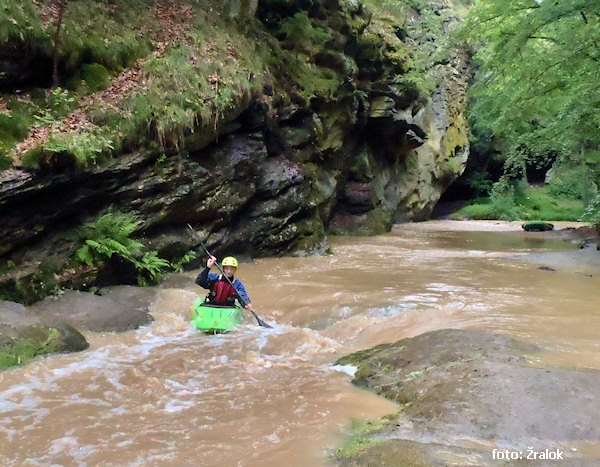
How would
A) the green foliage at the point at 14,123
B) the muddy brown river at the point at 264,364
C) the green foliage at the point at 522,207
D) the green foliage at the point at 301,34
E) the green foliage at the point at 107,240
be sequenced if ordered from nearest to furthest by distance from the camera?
the muddy brown river at the point at 264,364 → the green foliage at the point at 14,123 → the green foliage at the point at 107,240 → the green foliage at the point at 301,34 → the green foliage at the point at 522,207

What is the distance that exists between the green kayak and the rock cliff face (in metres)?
2.54

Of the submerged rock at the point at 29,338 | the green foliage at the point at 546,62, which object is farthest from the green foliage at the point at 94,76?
the green foliage at the point at 546,62

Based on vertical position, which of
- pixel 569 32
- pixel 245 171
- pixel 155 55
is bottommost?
pixel 245 171

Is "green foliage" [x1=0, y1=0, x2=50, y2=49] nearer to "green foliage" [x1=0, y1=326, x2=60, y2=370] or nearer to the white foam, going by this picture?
"green foliage" [x1=0, y1=326, x2=60, y2=370]

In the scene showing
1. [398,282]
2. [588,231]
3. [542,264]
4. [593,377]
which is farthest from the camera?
[588,231]

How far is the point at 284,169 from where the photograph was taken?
13.5 meters

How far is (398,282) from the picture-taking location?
31.6 ft

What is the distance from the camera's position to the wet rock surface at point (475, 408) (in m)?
3.02

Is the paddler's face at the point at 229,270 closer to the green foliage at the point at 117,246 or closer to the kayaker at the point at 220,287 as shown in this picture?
the kayaker at the point at 220,287

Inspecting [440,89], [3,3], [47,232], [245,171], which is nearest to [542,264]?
[245,171]

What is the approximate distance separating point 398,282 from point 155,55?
6.90 metres

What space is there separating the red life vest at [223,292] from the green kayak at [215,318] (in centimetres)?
56

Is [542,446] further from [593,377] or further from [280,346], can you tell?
[280,346]

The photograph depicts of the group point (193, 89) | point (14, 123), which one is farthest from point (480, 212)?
point (14, 123)
